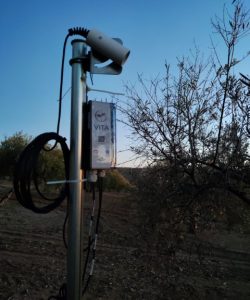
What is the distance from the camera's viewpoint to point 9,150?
25.8 m

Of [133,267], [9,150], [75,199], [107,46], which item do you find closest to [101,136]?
[75,199]

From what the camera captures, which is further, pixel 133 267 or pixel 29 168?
pixel 133 267

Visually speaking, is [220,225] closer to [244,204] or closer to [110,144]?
[244,204]

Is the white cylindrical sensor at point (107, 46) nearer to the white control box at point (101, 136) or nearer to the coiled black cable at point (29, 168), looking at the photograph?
the white control box at point (101, 136)

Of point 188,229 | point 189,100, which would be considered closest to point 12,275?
point 188,229

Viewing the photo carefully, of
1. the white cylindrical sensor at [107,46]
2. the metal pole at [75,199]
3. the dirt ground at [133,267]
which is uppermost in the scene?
the white cylindrical sensor at [107,46]

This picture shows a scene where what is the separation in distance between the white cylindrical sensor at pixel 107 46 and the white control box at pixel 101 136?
0.34 meters

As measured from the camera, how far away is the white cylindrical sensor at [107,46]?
9.05ft

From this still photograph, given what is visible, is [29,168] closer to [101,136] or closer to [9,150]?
[101,136]

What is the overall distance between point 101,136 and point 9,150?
24.1 metres

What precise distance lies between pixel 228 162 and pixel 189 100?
95cm

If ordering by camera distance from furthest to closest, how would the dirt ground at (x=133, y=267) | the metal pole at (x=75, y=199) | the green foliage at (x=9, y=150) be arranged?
the green foliage at (x=9, y=150) → the dirt ground at (x=133, y=267) → the metal pole at (x=75, y=199)

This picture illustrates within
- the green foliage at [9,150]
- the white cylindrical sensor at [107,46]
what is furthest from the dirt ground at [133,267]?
the green foliage at [9,150]

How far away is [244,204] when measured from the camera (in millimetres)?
5414
